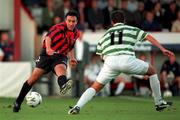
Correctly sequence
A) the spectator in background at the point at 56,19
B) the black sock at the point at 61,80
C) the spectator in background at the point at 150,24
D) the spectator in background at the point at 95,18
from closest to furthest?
1. the black sock at the point at 61,80
2. the spectator in background at the point at 56,19
3. the spectator in background at the point at 95,18
4. the spectator in background at the point at 150,24

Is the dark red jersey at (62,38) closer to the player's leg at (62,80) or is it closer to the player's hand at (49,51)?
the player's leg at (62,80)

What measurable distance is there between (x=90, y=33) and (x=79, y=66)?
1.34 meters

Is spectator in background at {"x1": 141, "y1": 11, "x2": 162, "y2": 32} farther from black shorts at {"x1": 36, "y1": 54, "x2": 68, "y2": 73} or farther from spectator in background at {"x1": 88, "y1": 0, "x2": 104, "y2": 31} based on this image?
black shorts at {"x1": 36, "y1": 54, "x2": 68, "y2": 73}

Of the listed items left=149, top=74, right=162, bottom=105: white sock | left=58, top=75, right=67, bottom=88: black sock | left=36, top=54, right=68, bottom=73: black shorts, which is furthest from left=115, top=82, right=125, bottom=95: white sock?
left=58, top=75, right=67, bottom=88: black sock

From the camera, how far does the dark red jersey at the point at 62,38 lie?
13703 millimetres

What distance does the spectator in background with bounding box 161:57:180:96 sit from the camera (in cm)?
2330

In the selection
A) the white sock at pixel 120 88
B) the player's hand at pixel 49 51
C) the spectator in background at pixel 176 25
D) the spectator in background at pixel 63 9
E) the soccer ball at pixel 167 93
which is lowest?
the soccer ball at pixel 167 93

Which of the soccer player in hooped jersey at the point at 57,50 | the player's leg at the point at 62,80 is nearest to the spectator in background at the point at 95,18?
the soccer player in hooped jersey at the point at 57,50

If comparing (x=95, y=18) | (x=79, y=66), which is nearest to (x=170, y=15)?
(x=95, y=18)

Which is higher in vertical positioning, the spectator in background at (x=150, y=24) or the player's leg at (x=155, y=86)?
the spectator in background at (x=150, y=24)

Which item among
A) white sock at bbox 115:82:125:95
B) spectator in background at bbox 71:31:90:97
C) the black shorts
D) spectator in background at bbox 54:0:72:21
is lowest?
white sock at bbox 115:82:125:95

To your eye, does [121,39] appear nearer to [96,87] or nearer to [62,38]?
[96,87]

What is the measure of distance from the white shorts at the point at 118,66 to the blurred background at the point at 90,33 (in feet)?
31.5

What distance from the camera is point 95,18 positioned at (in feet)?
76.9
